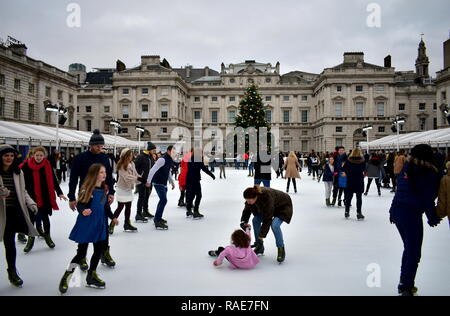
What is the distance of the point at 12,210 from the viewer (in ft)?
13.1

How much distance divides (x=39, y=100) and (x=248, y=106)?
65.0 ft

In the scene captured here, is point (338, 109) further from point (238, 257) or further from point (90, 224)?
point (90, 224)

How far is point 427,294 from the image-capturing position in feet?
12.0

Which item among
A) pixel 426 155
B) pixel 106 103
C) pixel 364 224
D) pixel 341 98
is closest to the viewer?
pixel 426 155

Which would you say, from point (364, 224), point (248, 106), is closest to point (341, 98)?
point (248, 106)

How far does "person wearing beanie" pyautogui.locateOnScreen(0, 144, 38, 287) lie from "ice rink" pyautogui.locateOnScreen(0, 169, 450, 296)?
0.33m

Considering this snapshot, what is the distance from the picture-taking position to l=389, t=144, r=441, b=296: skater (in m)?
3.53

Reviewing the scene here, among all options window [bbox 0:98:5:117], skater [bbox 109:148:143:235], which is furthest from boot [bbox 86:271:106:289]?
window [bbox 0:98:5:117]

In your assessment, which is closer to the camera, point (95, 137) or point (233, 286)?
point (233, 286)

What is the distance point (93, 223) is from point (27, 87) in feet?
106

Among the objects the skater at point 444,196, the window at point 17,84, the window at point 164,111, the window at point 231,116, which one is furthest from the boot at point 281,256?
the window at point 231,116

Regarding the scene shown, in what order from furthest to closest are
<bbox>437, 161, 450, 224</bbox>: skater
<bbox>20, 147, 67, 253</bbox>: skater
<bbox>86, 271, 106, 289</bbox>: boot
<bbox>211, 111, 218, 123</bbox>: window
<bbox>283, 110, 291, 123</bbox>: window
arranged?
<bbox>211, 111, 218, 123</bbox>: window
<bbox>283, 110, 291, 123</bbox>: window
<bbox>20, 147, 67, 253</bbox>: skater
<bbox>86, 271, 106, 289</bbox>: boot
<bbox>437, 161, 450, 224</bbox>: skater

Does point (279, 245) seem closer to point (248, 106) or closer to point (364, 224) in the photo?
point (364, 224)

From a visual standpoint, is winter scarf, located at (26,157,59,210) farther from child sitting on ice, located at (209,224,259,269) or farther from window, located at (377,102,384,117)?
window, located at (377,102,384,117)
